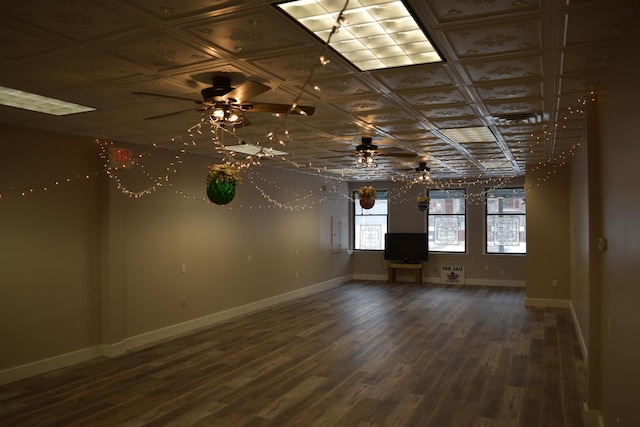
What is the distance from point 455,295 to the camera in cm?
1222

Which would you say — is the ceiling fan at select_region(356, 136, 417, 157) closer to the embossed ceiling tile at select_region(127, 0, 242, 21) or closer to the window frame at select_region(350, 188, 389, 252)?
the embossed ceiling tile at select_region(127, 0, 242, 21)

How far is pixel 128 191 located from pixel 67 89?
9.81ft

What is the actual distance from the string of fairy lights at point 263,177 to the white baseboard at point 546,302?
95.4 inches

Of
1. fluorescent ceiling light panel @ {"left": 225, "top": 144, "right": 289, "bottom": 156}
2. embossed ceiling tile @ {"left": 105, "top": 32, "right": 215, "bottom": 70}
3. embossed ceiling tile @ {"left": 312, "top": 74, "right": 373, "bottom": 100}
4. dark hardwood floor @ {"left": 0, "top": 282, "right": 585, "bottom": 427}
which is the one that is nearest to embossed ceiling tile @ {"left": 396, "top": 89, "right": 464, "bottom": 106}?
embossed ceiling tile @ {"left": 312, "top": 74, "right": 373, "bottom": 100}

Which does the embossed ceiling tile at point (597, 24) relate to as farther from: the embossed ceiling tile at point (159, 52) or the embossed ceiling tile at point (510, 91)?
the embossed ceiling tile at point (159, 52)

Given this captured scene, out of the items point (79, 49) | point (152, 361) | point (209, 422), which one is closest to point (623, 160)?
point (79, 49)

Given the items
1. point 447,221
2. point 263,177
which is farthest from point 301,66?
point 447,221

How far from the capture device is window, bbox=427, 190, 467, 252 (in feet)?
47.1

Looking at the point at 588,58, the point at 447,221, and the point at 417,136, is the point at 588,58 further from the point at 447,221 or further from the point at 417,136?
the point at 447,221

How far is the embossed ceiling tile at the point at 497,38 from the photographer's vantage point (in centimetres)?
310

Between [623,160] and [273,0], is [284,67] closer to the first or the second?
[273,0]

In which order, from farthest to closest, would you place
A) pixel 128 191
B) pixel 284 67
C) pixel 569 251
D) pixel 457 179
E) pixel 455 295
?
1. pixel 457 179
2. pixel 455 295
3. pixel 569 251
4. pixel 128 191
5. pixel 284 67

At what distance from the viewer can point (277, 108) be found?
3.83m

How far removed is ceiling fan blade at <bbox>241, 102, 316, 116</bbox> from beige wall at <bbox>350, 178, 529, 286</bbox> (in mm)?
10792
